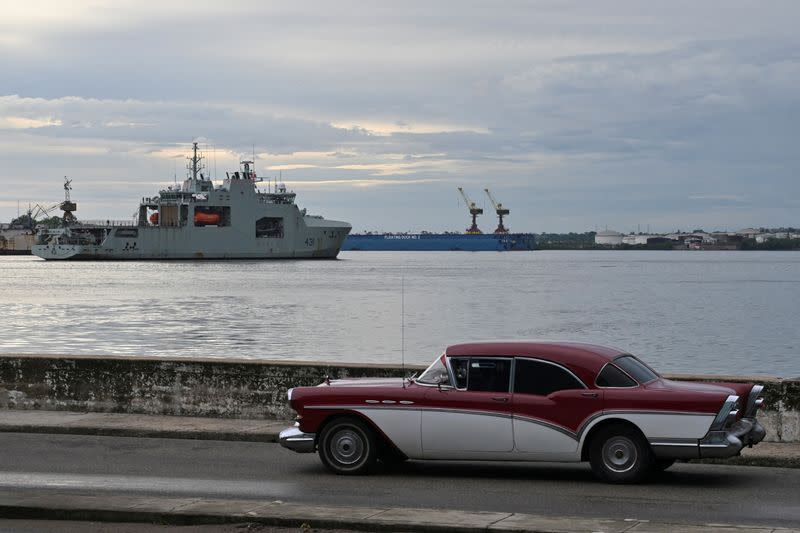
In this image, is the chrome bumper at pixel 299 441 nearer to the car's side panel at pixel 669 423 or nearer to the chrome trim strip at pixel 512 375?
the chrome trim strip at pixel 512 375

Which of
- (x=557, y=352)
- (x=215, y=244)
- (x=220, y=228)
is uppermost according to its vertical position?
(x=220, y=228)

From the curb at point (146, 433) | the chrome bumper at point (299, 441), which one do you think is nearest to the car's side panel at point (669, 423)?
the chrome bumper at point (299, 441)

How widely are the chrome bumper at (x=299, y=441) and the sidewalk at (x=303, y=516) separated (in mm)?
1701

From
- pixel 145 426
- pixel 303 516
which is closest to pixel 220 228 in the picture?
pixel 145 426

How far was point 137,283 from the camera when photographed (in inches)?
4257

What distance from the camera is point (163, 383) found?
15.5 meters

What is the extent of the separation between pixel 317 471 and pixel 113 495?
2.22 m

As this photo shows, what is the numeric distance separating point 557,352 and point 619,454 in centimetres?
112

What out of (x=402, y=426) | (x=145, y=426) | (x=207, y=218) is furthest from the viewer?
(x=207, y=218)

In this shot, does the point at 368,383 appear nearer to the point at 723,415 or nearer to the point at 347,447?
the point at 347,447

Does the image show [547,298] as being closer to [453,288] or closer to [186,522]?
[453,288]

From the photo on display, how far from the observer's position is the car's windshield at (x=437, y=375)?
11.3 metres

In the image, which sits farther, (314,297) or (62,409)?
(314,297)

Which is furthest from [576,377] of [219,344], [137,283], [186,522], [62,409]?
[137,283]
